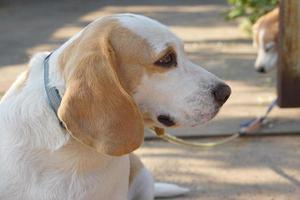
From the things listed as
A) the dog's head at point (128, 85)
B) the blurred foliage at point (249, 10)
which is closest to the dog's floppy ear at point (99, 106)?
the dog's head at point (128, 85)

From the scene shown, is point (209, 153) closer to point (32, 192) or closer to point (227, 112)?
point (227, 112)

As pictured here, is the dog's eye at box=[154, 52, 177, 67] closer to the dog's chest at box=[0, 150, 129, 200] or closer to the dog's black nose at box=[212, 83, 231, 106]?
the dog's black nose at box=[212, 83, 231, 106]

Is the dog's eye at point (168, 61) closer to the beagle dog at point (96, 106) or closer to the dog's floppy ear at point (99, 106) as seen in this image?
the beagle dog at point (96, 106)

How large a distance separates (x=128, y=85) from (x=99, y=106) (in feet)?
0.69

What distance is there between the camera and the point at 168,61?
9.87ft

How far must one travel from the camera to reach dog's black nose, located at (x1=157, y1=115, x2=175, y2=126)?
3066 millimetres

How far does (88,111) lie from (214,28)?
7334 mm

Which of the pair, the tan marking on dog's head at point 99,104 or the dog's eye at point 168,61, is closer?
the tan marking on dog's head at point 99,104

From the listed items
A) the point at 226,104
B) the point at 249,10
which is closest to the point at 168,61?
the point at 226,104

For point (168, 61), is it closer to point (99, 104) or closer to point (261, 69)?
point (99, 104)

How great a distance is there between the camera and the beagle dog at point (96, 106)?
2844mm

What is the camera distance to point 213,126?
5559 mm

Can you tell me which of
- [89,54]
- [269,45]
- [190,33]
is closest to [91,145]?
[89,54]

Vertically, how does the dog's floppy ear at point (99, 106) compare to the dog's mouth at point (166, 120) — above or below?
above
